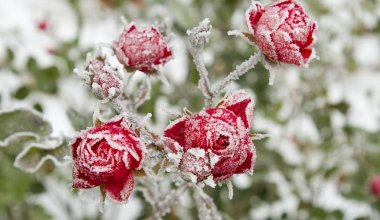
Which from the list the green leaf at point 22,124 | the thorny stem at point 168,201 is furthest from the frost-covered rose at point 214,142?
the green leaf at point 22,124

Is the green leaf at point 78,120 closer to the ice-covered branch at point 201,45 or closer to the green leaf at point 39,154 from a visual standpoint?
the green leaf at point 39,154

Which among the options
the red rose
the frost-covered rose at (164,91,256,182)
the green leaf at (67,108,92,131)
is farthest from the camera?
the red rose

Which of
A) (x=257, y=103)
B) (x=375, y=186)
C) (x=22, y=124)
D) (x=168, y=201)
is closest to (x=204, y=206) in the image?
(x=168, y=201)

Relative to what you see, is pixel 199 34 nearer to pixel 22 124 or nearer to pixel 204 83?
pixel 204 83

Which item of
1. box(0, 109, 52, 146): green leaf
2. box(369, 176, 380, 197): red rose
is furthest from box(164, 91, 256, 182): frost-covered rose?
box(369, 176, 380, 197): red rose

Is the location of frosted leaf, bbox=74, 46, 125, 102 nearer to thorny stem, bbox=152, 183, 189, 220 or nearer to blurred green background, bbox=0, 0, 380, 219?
thorny stem, bbox=152, 183, 189, 220

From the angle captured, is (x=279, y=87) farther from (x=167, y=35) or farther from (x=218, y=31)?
(x=167, y=35)
